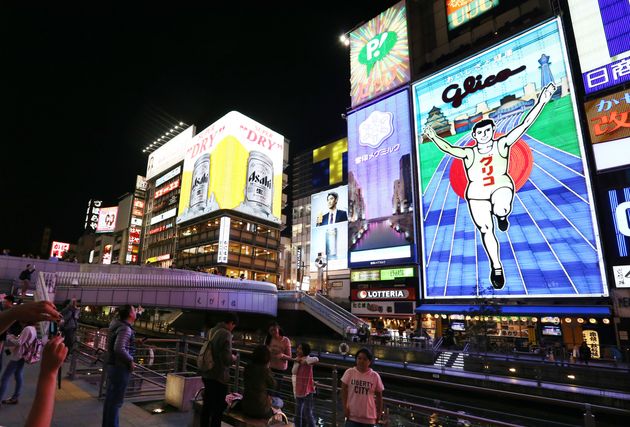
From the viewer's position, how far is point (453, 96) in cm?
4122

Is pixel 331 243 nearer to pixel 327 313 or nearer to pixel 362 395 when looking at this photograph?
pixel 327 313

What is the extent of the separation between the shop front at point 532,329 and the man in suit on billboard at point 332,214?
28.1 meters

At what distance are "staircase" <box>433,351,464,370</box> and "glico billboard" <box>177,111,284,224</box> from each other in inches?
1801

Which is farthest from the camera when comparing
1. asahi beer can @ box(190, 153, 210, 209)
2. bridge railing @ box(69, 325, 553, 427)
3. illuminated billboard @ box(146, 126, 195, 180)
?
illuminated billboard @ box(146, 126, 195, 180)

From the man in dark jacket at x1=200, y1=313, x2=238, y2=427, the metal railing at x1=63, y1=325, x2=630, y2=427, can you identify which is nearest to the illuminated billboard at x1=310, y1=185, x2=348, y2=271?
the metal railing at x1=63, y1=325, x2=630, y2=427

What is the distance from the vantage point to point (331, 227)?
205 ft

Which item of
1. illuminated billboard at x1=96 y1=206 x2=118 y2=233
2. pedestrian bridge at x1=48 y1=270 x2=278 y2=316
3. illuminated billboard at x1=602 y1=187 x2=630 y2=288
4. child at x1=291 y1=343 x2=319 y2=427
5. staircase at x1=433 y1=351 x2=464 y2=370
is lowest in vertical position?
staircase at x1=433 y1=351 x2=464 y2=370

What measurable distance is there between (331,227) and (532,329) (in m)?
35.6

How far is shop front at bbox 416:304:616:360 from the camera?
84.6 ft

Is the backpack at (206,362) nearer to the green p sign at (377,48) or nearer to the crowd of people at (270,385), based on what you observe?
the crowd of people at (270,385)

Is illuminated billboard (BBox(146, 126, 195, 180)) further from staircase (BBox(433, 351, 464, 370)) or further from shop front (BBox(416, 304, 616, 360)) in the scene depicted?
staircase (BBox(433, 351, 464, 370))

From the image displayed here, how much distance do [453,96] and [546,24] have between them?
1002 centimetres

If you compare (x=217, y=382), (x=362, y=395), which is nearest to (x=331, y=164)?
(x=217, y=382)

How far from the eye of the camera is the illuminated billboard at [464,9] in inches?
1704
